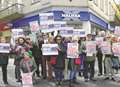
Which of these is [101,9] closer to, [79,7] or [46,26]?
[79,7]

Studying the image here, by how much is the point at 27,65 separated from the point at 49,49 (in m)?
1.58

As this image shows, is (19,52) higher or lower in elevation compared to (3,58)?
higher

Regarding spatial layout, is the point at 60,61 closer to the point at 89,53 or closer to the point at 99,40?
the point at 89,53

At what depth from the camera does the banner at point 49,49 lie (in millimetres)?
13798

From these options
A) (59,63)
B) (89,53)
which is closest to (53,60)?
(59,63)

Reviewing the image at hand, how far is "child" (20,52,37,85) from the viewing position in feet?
41.3

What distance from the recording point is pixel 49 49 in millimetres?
13938

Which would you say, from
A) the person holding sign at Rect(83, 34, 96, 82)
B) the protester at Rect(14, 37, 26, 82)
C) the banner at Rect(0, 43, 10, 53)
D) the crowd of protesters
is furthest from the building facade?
the banner at Rect(0, 43, 10, 53)

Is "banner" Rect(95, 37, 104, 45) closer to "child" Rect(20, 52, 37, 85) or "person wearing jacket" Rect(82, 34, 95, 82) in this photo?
"person wearing jacket" Rect(82, 34, 95, 82)

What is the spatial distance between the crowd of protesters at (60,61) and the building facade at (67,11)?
12.1 metres

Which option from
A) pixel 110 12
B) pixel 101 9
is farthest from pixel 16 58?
pixel 110 12

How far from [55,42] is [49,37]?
1.03ft

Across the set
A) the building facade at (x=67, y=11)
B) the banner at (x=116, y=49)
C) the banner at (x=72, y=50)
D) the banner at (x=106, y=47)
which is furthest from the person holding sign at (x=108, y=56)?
the building facade at (x=67, y=11)

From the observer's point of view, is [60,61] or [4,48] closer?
[60,61]
